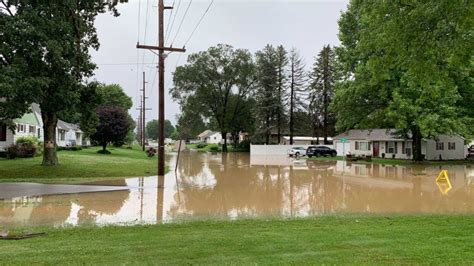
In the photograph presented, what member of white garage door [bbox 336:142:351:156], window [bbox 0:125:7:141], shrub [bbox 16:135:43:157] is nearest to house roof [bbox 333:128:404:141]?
white garage door [bbox 336:142:351:156]

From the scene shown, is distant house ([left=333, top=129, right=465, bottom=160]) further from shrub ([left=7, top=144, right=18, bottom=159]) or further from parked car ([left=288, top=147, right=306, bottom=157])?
shrub ([left=7, top=144, right=18, bottom=159])

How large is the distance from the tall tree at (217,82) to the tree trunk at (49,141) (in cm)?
5206

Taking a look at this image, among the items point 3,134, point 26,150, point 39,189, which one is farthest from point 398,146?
point 39,189

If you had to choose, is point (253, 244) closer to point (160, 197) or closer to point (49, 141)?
point (160, 197)

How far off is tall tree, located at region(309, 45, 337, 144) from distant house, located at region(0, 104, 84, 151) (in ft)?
127

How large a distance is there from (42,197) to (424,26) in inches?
544

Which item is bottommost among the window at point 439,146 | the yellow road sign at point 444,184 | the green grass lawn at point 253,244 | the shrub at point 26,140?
the yellow road sign at point 444,184

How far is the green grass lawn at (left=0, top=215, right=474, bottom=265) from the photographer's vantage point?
20.4 feet

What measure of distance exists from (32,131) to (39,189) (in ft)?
94.3

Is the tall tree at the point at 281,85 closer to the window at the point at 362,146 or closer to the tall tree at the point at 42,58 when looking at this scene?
the window at the point at 362,146

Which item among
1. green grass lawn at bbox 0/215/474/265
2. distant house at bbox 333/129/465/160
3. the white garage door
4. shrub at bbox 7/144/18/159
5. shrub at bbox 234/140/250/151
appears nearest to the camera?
green grass lawn at bbox 0/215/474/265

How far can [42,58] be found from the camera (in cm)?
2227

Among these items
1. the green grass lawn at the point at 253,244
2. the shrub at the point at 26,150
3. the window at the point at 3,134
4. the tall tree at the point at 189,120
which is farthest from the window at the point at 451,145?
A: the tall tree at the point at 189,120

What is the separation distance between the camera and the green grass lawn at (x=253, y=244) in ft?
20.4
